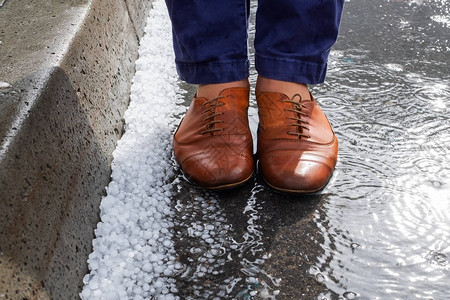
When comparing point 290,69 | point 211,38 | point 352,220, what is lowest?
point 352,220

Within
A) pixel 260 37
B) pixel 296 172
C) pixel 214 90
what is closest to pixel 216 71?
pixel 214 90

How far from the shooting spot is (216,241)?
1.17 metres

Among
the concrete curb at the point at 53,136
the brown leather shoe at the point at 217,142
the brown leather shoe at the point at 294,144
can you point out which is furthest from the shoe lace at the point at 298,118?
the concrete curb at the point at 53,136

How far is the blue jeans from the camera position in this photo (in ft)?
4.33

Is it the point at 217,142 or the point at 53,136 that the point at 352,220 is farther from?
the point at 53,136

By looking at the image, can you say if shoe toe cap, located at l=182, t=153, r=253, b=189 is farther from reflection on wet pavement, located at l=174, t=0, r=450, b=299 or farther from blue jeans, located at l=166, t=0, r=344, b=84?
blue jeans, located at l=166, t=0, r=344, b=84

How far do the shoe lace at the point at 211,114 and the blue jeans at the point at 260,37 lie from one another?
69 millimetres

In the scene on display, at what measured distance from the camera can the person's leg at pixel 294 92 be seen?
1.31 m

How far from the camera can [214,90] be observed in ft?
4.73

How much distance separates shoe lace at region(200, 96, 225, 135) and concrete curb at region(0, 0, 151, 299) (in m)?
0.32

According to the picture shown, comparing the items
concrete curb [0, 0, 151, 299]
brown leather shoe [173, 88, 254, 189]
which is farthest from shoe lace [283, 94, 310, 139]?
concrete curb [0, 0, 151, 299]

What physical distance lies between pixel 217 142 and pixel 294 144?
0.77 feet

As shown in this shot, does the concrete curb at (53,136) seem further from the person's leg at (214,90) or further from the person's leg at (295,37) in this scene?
the person's leg at (295,37)

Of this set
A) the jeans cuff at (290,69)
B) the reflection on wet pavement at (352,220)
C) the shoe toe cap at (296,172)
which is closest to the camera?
the reflection on wet pavement at (352,220)
